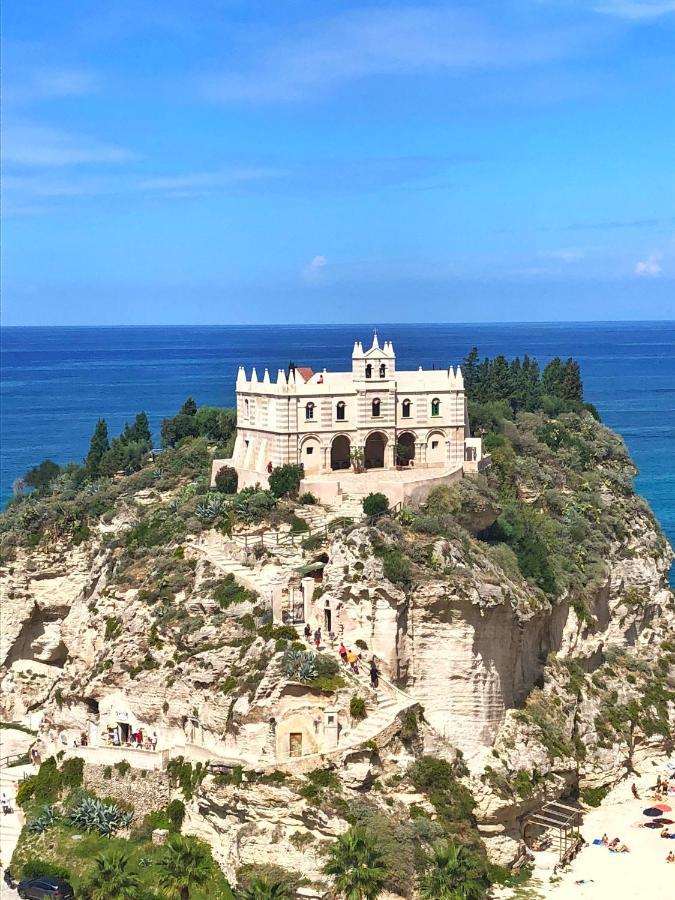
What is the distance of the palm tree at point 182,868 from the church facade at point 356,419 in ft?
75.5

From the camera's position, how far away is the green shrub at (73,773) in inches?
2247

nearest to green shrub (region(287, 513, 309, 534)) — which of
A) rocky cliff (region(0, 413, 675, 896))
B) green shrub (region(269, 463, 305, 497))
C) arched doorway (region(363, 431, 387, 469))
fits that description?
green shrub (region(269, 463, 305, 497))

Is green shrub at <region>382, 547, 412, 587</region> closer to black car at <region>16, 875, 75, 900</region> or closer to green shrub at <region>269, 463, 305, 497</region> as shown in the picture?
green shrub at <region>269, 463, 305, 497</region>

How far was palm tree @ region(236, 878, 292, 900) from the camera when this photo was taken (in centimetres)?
4734

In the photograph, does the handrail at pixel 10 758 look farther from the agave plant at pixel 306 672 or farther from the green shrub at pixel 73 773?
the agave plant at pixel 306 672

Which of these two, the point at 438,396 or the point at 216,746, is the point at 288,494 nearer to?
the point at 438,396

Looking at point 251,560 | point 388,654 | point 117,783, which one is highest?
point 251,560

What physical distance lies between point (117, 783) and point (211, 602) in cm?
869

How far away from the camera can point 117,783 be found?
183 ft

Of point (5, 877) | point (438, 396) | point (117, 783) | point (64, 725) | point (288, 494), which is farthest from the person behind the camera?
point (438, 396)

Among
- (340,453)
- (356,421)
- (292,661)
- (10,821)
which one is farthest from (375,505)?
(10,821)

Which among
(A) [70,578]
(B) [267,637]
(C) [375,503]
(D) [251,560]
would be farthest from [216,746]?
(A) [70,578]

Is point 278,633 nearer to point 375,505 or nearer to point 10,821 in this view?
point 375,505

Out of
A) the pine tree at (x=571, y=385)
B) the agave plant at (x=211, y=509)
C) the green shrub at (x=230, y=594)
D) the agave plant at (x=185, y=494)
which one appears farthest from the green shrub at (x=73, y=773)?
the pine tree at (x=571, y=385)
